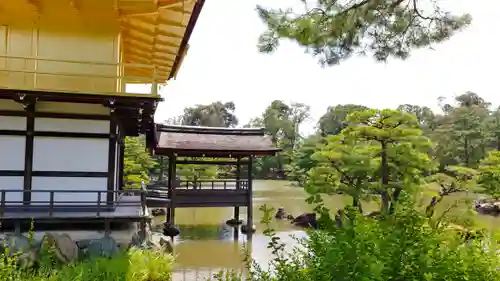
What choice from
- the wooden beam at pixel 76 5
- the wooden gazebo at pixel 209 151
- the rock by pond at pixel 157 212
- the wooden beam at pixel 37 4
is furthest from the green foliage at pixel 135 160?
the wooden beam at pixel 76 5

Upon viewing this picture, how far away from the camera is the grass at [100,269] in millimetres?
4754

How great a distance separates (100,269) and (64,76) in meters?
4.12

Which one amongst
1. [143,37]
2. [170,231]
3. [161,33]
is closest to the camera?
[161,33]

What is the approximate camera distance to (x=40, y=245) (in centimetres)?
624

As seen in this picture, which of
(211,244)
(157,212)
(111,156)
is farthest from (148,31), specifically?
(157,212)

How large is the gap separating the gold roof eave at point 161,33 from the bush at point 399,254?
4851mm

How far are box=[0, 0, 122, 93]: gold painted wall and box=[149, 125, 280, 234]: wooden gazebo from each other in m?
4.56

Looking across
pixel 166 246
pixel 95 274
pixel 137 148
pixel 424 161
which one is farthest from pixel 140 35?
pixel 137 148

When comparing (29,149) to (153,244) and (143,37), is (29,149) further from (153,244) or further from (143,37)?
(143,37)

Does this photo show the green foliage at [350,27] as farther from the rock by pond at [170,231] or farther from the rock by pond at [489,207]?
the rock by pond at [489,207]

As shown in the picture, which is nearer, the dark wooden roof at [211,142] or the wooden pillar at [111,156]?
the wooden pillar at [111,156]

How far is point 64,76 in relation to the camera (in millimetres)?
8164

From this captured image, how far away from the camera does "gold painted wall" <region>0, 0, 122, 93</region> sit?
26.1ft

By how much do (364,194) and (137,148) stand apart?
1099cm
